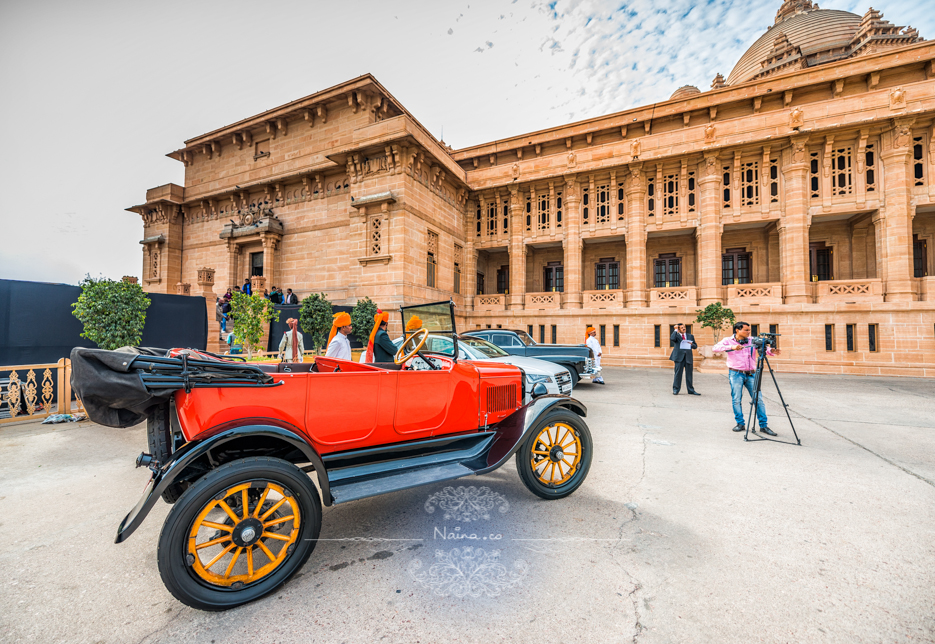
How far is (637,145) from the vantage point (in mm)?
16484

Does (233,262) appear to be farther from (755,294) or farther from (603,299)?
(755,294)

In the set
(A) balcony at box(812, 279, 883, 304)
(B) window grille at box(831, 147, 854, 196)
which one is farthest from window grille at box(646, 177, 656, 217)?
(A) balcony at box(812, 279, 883, 304)

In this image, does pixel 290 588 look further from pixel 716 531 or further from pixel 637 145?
pixel 637 145

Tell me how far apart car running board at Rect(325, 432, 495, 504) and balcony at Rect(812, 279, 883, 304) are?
57.5 feet

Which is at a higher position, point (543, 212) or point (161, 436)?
point (543, 212)

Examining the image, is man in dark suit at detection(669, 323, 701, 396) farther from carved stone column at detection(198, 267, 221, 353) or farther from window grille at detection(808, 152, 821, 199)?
carved stone column at detection(198, 267, 221, 353)

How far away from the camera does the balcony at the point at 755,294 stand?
14453 millimetres

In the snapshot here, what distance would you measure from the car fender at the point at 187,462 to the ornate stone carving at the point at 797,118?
2057cm

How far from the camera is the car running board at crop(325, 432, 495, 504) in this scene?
2523 mm

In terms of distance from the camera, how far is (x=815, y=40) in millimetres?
22797

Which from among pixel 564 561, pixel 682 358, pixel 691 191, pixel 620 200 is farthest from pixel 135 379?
pixel 691 191

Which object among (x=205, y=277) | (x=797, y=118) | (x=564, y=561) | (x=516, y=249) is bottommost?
(x=564, y=561)

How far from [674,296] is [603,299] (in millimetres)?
2951

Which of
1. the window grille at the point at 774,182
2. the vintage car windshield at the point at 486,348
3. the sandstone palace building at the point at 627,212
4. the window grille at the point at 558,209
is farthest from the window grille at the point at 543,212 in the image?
the vintage car windshield at the point at 486,348
